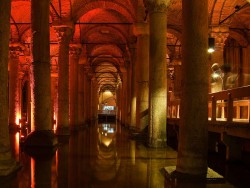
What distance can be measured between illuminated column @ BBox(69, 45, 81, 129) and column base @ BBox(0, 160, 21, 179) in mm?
14407

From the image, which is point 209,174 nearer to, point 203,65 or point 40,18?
point 203,65

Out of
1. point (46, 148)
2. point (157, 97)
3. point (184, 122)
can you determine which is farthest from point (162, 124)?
point (184, 122)

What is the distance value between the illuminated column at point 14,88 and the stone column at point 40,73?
1165 cm

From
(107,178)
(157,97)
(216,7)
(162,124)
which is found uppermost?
(216,7)

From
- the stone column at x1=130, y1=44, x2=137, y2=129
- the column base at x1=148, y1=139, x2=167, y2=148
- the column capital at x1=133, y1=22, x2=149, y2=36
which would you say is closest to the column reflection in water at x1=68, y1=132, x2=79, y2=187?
the column base at x1=148, y1=139, x2=167, y2=148

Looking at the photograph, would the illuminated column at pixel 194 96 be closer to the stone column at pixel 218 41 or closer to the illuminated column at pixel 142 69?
the illuminated column at pixel 142 69

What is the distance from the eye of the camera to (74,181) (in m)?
7.13

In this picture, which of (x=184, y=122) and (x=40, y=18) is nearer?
(x=184, y=122)

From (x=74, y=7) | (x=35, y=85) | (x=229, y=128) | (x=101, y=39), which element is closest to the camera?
(x=229, y=128)

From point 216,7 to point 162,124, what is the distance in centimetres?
915

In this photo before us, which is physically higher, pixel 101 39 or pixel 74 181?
pixel 101 39

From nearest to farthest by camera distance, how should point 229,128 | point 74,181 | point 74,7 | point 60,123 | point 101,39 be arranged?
point 74,181
point 229,128
point 60,123
point 74,7
point 101,39

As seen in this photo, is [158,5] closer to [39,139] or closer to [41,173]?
[39,139]

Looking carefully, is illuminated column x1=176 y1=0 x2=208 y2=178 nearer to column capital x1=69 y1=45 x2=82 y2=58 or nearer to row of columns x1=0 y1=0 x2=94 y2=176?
row of columns x1=0 y1=0 x2=94 y2=176
